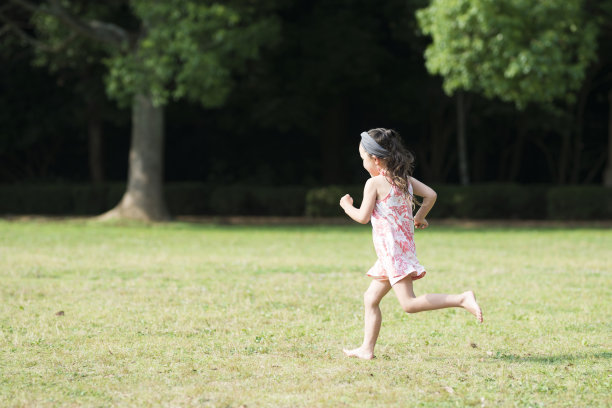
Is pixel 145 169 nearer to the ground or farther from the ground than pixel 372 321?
farther from the ground

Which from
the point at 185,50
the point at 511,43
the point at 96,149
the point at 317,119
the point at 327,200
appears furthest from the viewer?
the point at 96,149

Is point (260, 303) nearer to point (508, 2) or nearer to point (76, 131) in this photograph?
point (508, 2)

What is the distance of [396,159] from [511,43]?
43.2ft

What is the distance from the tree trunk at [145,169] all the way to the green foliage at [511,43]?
7.63 metres

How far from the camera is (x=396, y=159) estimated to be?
216 inches

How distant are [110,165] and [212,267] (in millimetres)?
22636

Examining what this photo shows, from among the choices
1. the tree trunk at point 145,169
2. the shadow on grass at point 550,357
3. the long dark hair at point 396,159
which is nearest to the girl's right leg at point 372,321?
the long dark hair at point 396,159

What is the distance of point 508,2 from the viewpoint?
700 inches

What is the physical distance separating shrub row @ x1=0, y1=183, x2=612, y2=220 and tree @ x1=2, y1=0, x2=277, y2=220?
408 centimetres

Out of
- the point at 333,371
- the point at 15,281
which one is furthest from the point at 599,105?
the point at 333,371

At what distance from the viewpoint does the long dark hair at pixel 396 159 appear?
549 centimetres

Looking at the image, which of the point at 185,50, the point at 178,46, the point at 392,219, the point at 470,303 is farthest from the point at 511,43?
the point at 470,303

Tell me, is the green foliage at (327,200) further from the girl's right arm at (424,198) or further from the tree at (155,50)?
the girl's right arm at (424,198)

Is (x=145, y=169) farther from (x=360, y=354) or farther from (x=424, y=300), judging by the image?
(x=424, y=300)
